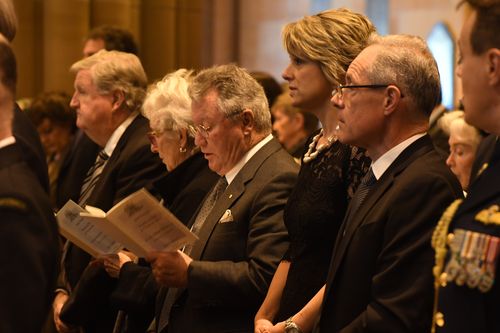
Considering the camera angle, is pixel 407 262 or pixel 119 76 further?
pixel 119 76

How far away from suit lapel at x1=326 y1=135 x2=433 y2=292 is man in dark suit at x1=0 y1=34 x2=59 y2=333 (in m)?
0.99

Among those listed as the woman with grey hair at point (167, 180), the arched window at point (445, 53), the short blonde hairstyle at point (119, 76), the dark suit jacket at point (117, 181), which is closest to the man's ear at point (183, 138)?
the woman with grey hair at point (167, 180)

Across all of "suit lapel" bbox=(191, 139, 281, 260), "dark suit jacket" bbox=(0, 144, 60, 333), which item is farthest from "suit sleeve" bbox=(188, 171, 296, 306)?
"dark suit jacket" bbox=(0, 144, 60, 333)

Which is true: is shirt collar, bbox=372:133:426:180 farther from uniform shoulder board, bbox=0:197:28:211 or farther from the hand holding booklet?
uniform shoulder board, bbox=0:197:28:211

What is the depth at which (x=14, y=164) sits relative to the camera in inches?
111

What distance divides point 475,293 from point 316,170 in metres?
1.23

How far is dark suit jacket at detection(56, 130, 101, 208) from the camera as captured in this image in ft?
20.0

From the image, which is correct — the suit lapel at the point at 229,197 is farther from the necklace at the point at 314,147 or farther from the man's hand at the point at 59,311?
the man's hand at the point at 59,311

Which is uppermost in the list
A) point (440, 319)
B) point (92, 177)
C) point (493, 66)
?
point (493, 66)

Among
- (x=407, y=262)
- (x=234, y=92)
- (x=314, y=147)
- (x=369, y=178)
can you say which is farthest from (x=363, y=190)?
(x=234, y=92)

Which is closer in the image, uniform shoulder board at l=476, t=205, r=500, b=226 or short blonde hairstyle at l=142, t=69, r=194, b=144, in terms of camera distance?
uniform shoulder board at l=476, t=205, r=500, b=226

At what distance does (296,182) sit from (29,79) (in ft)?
16.5

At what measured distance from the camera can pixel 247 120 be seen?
4434 millimetres

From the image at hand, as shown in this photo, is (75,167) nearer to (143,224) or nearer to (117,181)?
(117,181)
